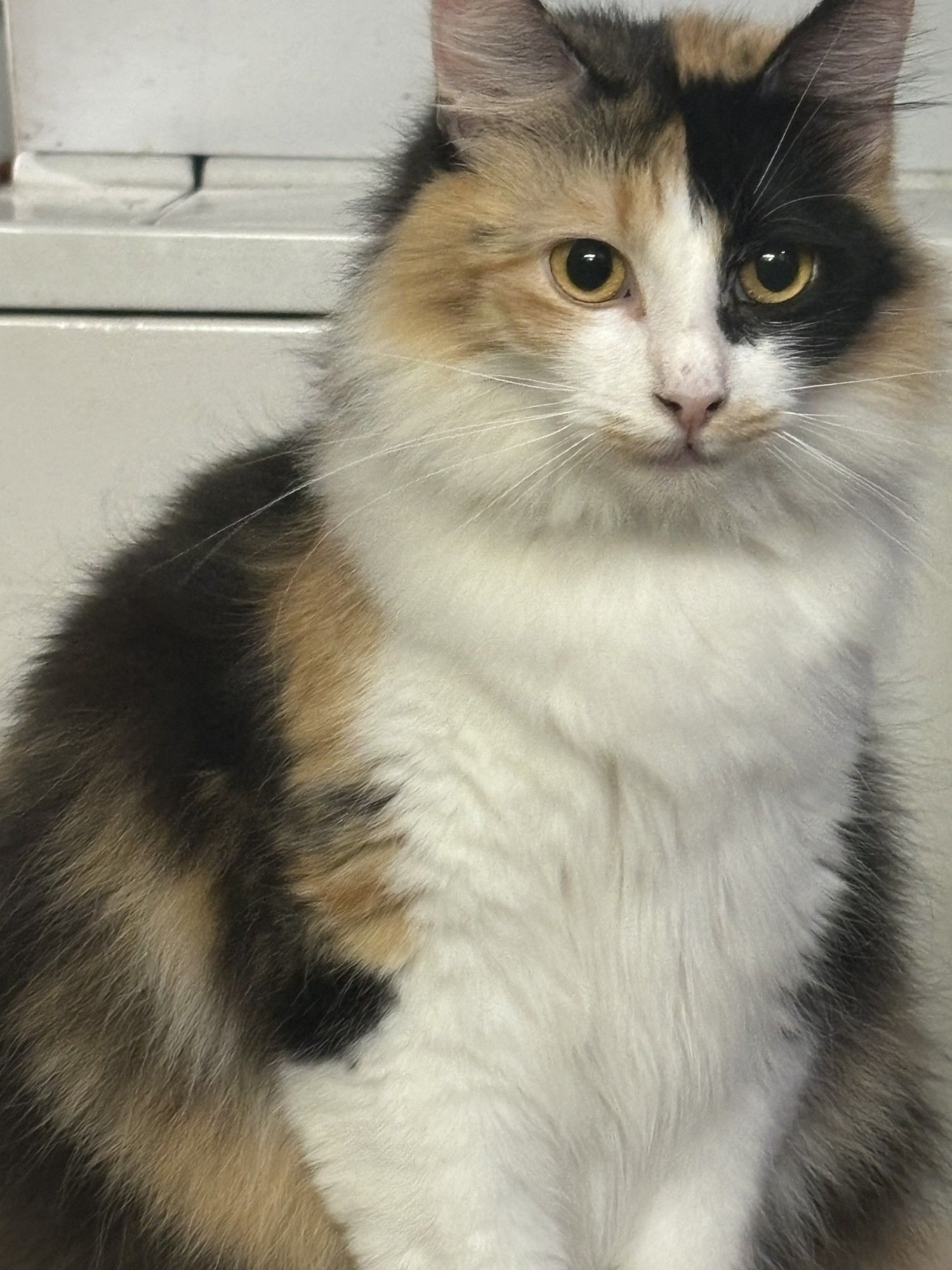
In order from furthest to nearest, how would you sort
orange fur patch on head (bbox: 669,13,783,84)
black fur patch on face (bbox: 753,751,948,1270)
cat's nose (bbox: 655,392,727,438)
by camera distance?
1. black fur patch on face (bbox: 753,751,948,1270)
2. orange fur patch on head (bbox: 669,13,783,84)
3. cat's nose (bbox: 655,392,727,438)

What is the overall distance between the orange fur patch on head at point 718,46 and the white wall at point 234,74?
2.31ft

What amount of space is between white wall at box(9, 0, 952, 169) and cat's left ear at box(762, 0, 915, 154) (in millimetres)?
837

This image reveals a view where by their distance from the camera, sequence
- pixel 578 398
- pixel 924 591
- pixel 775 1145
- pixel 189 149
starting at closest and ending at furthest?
1. pixel 578 398
2. pixel 775 1145
3. pixel 924 591
4. pixel 189 149

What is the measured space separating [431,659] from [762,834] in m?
0.27

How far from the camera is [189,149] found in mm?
1810

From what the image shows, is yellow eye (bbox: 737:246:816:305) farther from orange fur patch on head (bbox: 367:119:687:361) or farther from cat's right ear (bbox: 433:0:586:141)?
cat's right ear (bbox: 433:0:586:141)

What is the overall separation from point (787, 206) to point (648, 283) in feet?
0.36

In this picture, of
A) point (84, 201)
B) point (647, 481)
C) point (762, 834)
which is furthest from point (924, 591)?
point (84, 201)

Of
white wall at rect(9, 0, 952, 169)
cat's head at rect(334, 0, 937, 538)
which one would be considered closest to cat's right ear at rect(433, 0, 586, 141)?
cat's head at rect(334, 0, 937, 538)

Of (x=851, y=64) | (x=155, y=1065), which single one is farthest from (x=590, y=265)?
(x=155, y=1065)

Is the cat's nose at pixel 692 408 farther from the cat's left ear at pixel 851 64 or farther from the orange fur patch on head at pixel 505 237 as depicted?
the cat's left ear at pixel 851 64

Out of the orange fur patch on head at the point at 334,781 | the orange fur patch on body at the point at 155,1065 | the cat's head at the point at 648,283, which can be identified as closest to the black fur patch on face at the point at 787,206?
the cat's head at the point at 648,283

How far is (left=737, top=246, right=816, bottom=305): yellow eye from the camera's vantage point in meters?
0.88

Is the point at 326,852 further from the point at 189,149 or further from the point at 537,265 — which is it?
the point at 189,149
